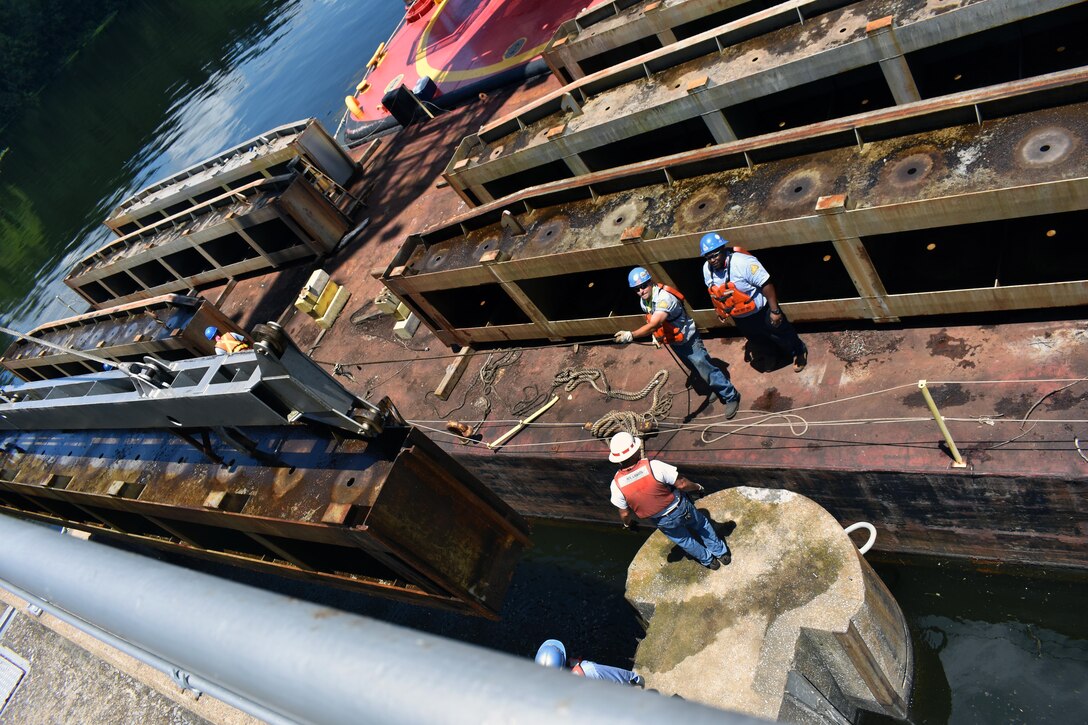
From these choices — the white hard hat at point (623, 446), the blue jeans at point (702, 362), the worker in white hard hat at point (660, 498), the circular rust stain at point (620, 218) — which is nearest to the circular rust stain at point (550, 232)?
the circular rust stain at point (620, 218)

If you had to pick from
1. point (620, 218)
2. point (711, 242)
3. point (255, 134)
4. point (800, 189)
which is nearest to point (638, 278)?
point (711, 242)

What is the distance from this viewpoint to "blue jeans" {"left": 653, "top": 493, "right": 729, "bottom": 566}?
7469 mm

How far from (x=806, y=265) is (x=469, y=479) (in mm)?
6037

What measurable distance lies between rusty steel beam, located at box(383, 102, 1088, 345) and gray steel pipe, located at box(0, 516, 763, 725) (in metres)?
7.70

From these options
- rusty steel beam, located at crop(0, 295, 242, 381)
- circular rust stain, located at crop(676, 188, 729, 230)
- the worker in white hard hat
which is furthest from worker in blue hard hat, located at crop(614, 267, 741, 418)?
rusty steel beam, located at crop(0, 295, 242, 381)

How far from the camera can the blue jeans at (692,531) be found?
7.47 metres

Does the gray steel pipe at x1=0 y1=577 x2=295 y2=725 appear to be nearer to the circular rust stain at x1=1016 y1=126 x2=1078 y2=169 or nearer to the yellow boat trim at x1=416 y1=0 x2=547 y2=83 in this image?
the circular rust stain at x1=1016 y1=126 x2=1078 y2=169

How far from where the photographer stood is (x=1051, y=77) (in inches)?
286

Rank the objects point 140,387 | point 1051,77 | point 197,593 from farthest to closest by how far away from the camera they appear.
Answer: point 140,387, point 1051,77, point 197,593

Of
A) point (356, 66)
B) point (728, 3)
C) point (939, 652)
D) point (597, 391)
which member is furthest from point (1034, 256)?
point (356, 66)

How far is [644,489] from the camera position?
23.6 ft

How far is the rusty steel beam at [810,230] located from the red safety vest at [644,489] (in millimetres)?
3445

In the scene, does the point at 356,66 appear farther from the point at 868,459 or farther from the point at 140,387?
the point at 868,459

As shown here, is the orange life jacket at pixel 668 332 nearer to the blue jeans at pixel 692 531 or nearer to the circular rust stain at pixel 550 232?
the blue jeans at pixel 692 531
